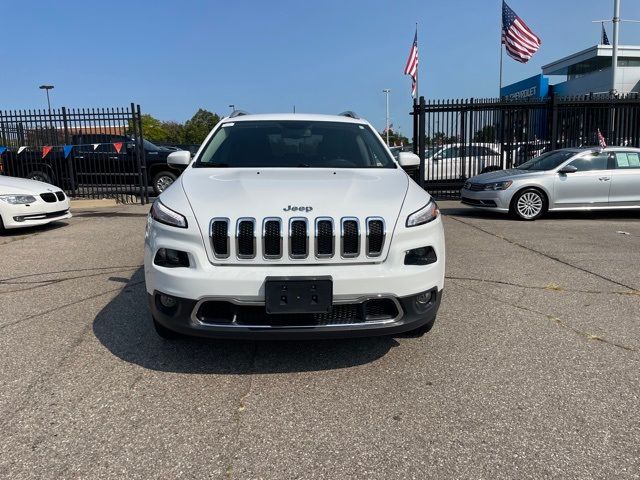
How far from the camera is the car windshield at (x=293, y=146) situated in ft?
14.6

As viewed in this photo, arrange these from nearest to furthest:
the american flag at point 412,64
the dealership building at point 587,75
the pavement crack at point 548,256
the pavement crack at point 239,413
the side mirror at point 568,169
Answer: the pavement crack at point 239,413, the pavement crack at point 548,256, the side mirror at point 568,169, the american flag at point 412,64, the dealership building at point 587,75

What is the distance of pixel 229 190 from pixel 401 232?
3.89ft

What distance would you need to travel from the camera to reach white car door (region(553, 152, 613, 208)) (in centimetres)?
1042

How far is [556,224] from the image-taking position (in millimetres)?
10070

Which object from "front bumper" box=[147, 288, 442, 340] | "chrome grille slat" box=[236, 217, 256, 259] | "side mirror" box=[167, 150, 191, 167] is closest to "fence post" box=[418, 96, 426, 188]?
"side mirror" box=[167, 150, 191, 167]

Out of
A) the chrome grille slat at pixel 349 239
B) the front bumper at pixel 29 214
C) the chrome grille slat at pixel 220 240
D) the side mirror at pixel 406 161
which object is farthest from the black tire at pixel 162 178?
the chrome grille slat at pixel 349 239

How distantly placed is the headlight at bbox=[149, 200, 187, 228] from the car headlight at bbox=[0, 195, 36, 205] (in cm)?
655

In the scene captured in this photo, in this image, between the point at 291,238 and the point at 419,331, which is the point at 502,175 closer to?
the point at 419,331

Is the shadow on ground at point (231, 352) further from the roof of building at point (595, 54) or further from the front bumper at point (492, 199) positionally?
the roof of building at point (595, 54)

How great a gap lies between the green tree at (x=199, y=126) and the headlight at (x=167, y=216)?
54.4 m

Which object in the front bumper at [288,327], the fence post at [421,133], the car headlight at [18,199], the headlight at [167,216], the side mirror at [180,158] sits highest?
the fence post at [421,133]

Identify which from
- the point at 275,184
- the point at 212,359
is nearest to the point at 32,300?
the point at 212,359

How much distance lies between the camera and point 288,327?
10.1 feet

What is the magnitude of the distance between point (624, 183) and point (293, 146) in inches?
339
